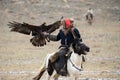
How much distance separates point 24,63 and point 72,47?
7.57m

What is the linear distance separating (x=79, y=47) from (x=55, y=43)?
55.2 feet

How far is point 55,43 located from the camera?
93.5 feet

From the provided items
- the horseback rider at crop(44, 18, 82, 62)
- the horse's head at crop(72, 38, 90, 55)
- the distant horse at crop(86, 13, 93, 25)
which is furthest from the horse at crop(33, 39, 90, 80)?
the distant horse at crop(86, 13, 93, 25)

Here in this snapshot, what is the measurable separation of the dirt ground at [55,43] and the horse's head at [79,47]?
67cm

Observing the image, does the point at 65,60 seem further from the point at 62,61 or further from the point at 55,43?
the point at 55,43

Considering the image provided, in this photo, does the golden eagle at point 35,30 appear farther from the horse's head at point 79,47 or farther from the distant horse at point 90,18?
the distant horse at point 90,18

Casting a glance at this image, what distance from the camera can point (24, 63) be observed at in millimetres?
19344

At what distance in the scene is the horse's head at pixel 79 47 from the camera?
11.6 m

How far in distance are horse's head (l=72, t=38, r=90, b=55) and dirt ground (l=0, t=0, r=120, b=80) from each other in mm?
670

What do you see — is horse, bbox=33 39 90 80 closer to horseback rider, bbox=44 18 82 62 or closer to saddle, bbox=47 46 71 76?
saddle, bbox=47 46 71 76

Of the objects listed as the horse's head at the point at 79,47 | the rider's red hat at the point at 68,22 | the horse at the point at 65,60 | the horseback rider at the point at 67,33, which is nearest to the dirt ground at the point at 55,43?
the horse at the point at 65,60

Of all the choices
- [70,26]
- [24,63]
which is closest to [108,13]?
[24,63]

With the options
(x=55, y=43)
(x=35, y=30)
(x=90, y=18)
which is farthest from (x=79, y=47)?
(x=90, y=18)

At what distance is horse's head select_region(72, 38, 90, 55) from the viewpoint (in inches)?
458
